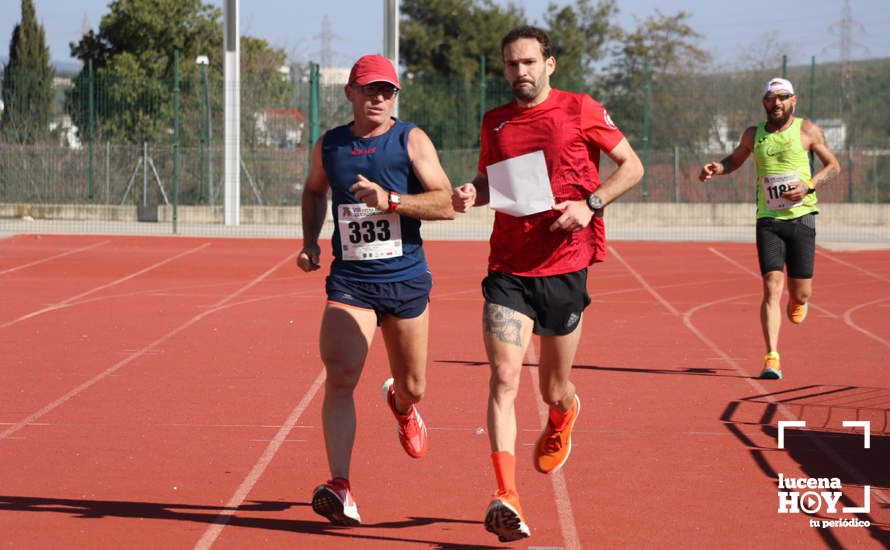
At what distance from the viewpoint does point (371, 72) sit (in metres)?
5.92

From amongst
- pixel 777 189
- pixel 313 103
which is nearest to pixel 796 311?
pixel 777 189

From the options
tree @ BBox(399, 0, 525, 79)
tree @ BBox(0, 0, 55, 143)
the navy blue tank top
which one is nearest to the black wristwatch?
the navy blue tank top

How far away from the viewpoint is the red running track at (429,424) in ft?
19.1

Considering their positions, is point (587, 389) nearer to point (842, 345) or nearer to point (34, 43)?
point (842, 345)

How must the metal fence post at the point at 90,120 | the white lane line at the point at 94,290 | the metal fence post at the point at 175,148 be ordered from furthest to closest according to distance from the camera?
the metal fence post at the point at 90,120 → the metal fence post at the point at 175,148 → the white lane line at the point at 94,290

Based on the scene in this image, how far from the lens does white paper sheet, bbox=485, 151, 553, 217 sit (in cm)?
586

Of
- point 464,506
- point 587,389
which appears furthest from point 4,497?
point 587,389

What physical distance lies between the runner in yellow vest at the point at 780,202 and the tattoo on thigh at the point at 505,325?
453cm

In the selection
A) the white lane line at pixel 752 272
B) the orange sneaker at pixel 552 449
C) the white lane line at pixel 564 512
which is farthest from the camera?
the white lane line at pixel 752 272

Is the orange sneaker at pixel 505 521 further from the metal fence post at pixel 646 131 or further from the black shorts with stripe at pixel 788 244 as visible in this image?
the metal fence post at pixel 646 131

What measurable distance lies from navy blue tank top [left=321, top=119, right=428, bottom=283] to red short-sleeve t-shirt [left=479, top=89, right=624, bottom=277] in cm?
40

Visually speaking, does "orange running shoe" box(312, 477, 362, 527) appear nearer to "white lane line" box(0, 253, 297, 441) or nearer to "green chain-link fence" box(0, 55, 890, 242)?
"white lane line" box(0, 253, 297, 441)

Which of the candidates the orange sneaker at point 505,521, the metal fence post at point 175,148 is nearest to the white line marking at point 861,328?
the orange sneaker at point 505,521

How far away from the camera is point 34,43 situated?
134 ft
